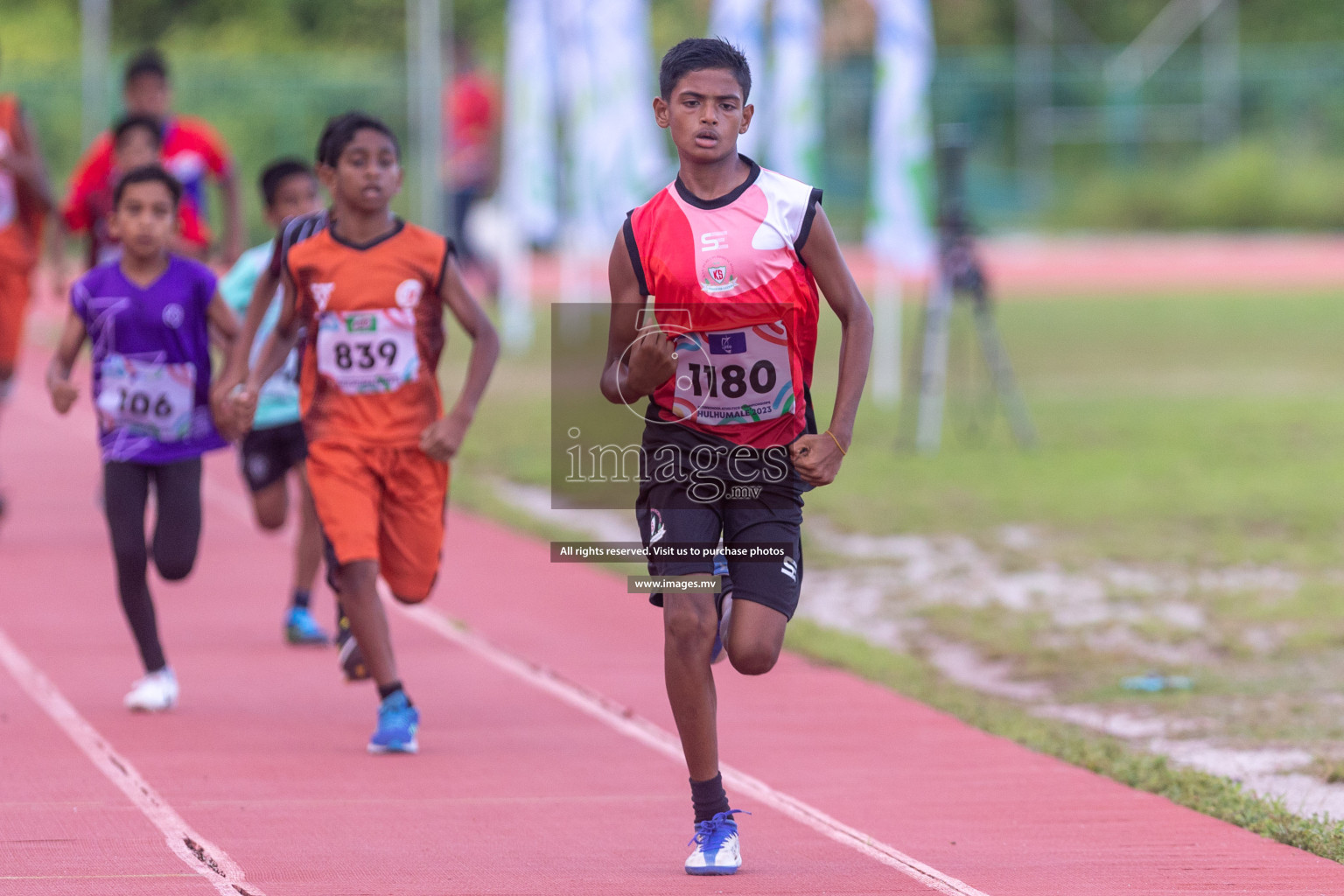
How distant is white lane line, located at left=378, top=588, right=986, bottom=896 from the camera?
5090 millimetres

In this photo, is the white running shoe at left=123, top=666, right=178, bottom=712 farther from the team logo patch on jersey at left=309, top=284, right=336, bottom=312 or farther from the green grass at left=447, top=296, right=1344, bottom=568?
the green grass at left=447, top=296, right=1344, bottom=568

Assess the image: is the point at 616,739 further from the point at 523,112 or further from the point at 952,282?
the point at 523,112

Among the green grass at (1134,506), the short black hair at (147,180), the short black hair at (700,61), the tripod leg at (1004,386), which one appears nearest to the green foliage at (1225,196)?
the green grass at (1134,506)

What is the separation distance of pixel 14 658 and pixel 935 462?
8082mm

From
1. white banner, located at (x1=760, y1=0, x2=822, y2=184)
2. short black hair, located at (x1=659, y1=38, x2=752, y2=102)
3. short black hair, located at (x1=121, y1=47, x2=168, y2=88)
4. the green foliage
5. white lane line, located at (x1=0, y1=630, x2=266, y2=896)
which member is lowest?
white lane line, located at (x1=0, y1=630, x2=266, y2=896)

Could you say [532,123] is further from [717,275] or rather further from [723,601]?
[723,601]

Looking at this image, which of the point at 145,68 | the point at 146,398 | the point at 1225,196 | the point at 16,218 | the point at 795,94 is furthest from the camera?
the point at 1225,196

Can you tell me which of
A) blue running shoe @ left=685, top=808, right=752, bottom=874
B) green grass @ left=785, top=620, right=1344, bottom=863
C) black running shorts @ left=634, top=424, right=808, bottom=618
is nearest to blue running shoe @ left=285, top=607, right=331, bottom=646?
green grass @ left=785, top=620, right=1344, bottom=863

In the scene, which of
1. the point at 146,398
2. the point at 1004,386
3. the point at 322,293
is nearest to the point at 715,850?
the point at 322,293

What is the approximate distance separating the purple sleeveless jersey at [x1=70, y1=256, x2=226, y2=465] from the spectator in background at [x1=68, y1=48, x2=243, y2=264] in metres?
2.99

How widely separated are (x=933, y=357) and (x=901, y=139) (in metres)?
2.66

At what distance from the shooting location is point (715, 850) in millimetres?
4938

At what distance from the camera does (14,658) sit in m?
7.83

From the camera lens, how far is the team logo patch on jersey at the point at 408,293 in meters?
6.39
